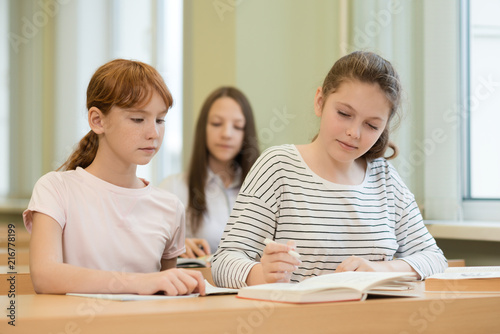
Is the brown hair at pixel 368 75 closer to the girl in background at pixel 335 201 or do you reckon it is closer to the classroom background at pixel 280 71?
the girl in background at pixel 335 201

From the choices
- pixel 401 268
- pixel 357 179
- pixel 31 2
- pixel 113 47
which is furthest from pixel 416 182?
pixel 31 2

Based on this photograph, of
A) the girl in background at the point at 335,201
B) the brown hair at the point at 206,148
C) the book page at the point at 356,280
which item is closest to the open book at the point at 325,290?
the book page at the point at 356,280

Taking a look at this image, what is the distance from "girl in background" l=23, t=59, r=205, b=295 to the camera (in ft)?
4.56

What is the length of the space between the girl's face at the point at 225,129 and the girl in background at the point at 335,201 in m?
1.19

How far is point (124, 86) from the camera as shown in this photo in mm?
1412

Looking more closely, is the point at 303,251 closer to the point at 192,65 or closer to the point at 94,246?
the point at 94,246

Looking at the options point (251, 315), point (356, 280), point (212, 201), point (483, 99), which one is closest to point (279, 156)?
point (356, 280)

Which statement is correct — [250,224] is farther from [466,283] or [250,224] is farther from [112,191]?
[466,283]

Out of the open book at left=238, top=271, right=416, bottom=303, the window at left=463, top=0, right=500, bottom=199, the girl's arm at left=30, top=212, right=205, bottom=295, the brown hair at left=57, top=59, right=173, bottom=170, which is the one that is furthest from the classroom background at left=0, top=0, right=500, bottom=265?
the open book at left=238, top=271, right=416, bottom=303

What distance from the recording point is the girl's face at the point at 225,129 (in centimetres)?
274

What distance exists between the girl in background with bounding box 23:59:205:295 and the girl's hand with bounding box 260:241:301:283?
15.4 inches

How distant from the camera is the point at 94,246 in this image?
143 cm

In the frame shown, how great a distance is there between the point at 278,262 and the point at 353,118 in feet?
1.34

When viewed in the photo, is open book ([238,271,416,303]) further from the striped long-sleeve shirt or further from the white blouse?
the white blouse
